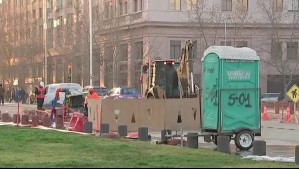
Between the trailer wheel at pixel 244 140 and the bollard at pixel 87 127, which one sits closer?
the trailer wheel at pixel 244 140

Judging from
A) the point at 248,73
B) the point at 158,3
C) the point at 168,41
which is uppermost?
the point at 158,3

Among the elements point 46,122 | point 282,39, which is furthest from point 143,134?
point 282,39

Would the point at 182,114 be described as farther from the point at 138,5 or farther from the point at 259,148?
the point at 138,5

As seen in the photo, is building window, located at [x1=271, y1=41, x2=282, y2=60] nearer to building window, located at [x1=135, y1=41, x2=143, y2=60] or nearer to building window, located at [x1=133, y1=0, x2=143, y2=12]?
building window, located at [x1=135, y1=41, x2=143, y2=60]

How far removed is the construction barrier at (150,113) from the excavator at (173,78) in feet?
10.1

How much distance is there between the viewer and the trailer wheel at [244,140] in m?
17.0

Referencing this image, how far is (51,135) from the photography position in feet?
62.2

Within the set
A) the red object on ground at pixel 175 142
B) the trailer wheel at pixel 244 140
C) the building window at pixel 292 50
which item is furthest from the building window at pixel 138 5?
the trailer wheel at pixel 244 140

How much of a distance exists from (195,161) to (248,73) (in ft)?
20.9

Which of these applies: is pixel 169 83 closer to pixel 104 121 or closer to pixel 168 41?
pixel 104 121

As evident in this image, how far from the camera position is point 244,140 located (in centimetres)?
1719

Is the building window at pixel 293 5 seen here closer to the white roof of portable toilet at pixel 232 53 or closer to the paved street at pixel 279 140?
the paved street at pixel 279 140

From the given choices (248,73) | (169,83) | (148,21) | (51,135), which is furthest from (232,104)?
(148,21)

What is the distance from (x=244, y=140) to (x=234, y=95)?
4.18 feet
